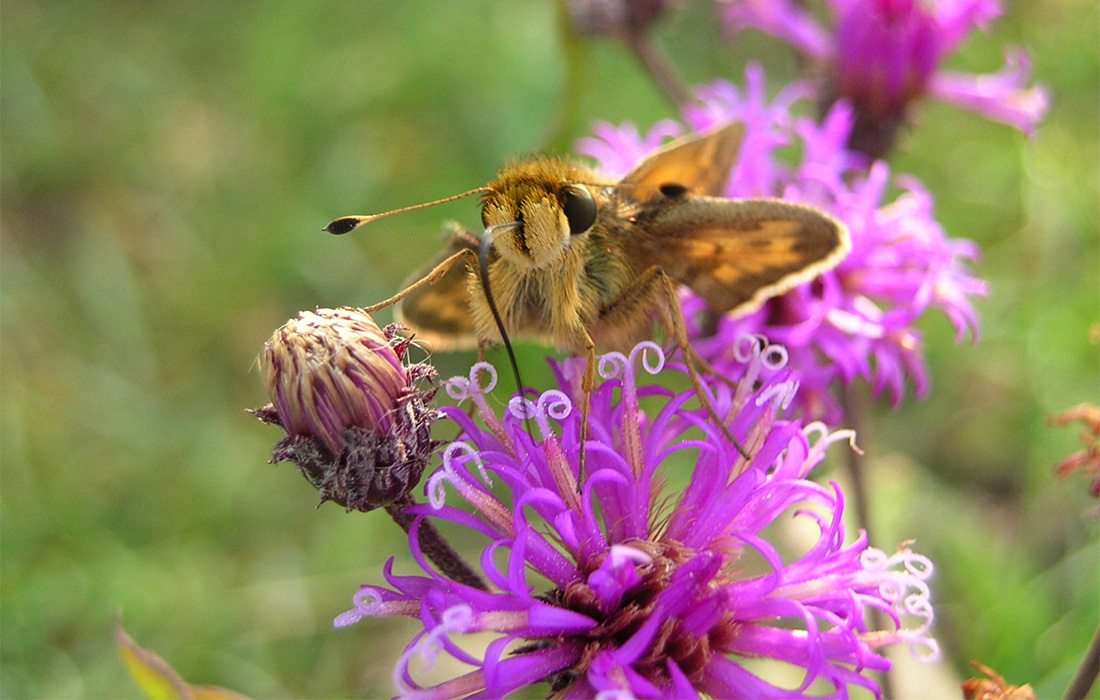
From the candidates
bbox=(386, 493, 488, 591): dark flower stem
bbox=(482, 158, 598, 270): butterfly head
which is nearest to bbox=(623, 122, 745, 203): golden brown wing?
bbox=(482, 158, 598, 270): butterfly head

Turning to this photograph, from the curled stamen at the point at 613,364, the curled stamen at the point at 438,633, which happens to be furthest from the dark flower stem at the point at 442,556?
the curled stamen at the point at 613,364

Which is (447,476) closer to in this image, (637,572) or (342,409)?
(342,409)

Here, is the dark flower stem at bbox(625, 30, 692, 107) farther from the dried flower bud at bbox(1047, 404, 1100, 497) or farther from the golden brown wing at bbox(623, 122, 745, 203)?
the dried flower bud at bbox(1047, 404, 1100, 497)

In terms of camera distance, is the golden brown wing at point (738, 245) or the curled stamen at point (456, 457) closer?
the curled stamen at point (456, 457)

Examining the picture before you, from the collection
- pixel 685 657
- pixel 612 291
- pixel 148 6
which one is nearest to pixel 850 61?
pixel 612 291

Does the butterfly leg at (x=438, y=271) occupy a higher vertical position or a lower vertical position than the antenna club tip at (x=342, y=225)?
lower

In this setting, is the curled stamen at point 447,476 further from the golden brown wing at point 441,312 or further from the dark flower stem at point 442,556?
the golden brown wing at point 441,312
